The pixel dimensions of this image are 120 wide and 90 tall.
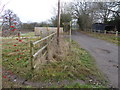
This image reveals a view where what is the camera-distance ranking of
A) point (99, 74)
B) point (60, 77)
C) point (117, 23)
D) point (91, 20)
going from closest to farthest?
point (60, 77) → point (99, 74) → point (117, 23) → point (91, 20)

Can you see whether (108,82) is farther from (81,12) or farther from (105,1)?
(81,12)

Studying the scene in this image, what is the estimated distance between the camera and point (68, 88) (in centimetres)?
261

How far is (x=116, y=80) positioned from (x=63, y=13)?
83.8 feet

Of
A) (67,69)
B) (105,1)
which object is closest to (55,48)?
(67,69)

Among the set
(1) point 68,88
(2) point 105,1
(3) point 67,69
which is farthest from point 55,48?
(2) point 105,1

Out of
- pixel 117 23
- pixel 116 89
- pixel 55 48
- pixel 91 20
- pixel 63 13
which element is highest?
pixel 63 13

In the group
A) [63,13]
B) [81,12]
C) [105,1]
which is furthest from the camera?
[81,12]

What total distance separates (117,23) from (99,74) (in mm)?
23001

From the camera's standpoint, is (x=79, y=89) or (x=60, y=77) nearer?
(x=79, y=89)

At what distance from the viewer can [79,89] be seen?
2.60 m

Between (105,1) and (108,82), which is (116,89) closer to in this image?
(108,82)

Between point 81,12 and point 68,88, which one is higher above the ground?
point 81,12

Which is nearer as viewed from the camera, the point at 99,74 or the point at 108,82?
the point at 108,82

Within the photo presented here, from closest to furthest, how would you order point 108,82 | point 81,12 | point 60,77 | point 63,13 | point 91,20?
point 108,82 < point 60,77 < point 63,13 < point 91,20 < point 81,12
